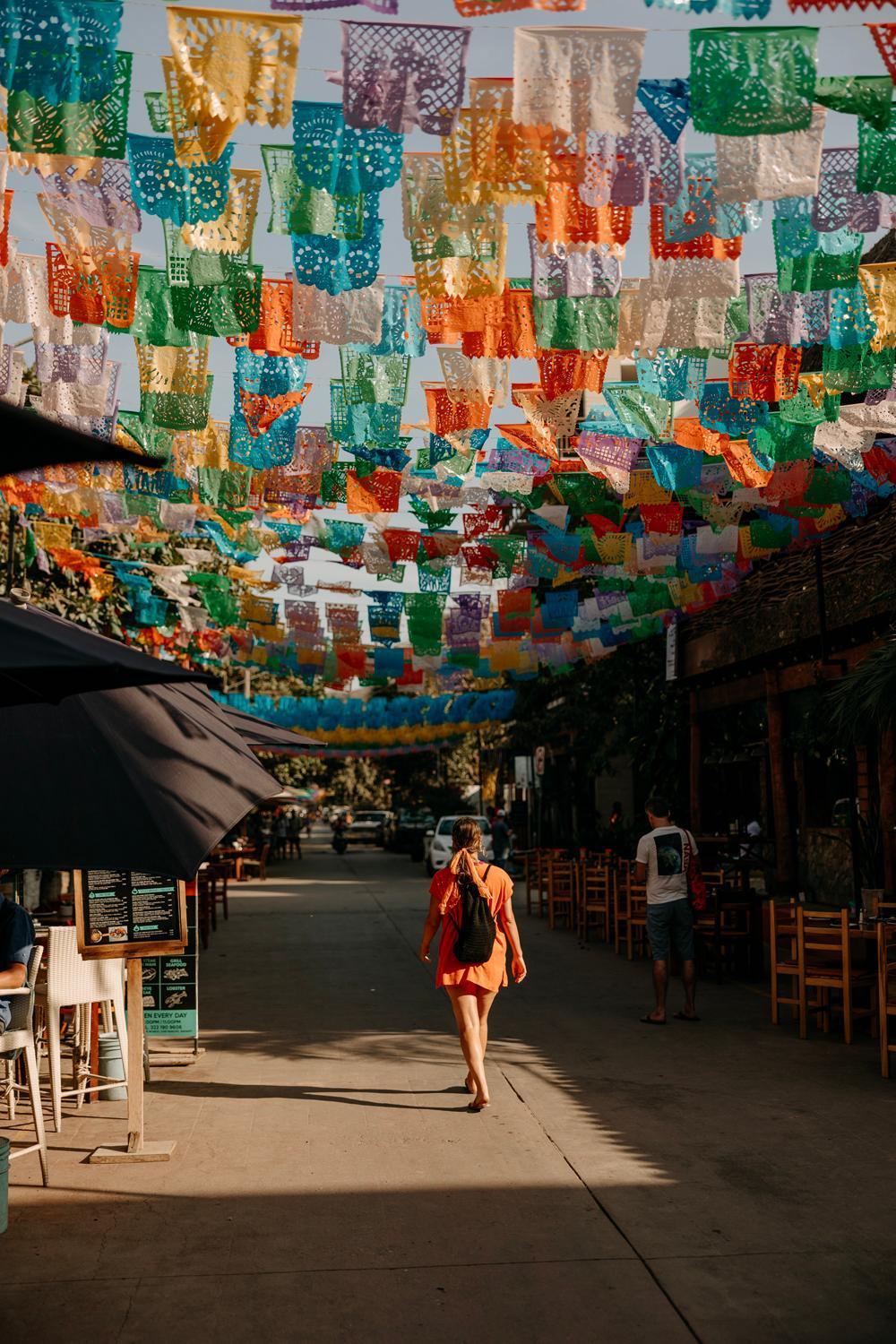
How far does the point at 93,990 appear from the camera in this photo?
7.08m

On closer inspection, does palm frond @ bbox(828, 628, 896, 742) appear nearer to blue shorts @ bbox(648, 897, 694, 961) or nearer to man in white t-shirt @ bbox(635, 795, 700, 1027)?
man in white t-shirt @ bbox(635, 795, 700, 1027)

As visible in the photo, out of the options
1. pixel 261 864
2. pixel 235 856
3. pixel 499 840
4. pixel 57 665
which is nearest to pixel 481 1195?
pixel 57 665

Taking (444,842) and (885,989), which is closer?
(885,989)

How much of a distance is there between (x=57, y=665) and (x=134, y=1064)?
3776 mm

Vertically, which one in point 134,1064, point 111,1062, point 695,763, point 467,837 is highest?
point 695,763

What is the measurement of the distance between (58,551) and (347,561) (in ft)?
10.8

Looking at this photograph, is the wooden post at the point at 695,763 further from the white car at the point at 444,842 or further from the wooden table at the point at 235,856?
the white car at the point at 444,842

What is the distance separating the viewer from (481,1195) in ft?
18.3

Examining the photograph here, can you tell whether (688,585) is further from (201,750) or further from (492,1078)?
(201,750)

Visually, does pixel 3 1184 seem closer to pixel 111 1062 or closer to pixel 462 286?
pixel 111 1062

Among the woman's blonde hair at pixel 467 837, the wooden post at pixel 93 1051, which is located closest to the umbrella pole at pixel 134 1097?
the wooden post at pixel 93 1051

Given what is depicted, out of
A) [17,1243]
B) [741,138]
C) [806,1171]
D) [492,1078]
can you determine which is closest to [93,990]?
[17,1243]

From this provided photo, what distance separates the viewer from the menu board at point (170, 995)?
8.65 metres

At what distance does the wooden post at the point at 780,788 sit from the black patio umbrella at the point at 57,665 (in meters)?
11.6
